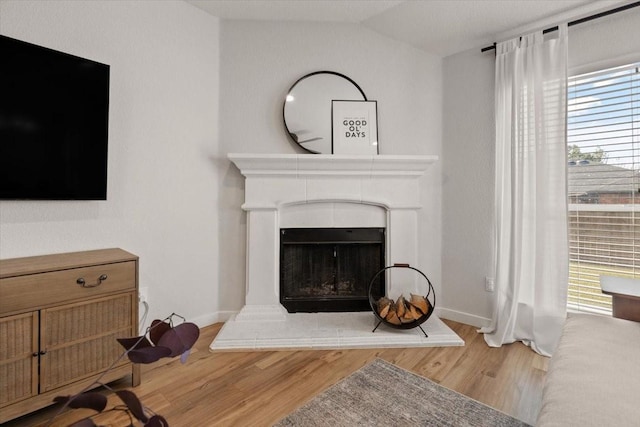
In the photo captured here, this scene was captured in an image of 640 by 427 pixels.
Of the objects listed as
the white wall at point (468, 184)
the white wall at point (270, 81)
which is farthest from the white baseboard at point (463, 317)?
the white wall at point (270, 81)

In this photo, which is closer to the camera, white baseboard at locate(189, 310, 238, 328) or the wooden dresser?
the wooden dresser

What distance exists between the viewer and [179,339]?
468mm

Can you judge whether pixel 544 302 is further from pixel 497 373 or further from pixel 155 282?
pixel 155 282

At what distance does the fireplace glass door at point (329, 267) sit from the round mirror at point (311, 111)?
730mm

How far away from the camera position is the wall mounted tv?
1643mm

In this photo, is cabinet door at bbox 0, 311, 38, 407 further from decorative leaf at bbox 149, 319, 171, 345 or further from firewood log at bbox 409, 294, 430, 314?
firewood log at bbox 409, 294, 430, 314

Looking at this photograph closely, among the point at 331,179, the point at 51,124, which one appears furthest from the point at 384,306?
the point at 51,124

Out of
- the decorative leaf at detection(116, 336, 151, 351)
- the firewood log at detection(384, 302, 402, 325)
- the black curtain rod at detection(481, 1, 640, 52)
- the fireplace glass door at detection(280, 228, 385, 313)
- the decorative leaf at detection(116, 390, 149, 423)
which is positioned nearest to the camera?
the decorative leaf at detection(116, 390, 149, 423)

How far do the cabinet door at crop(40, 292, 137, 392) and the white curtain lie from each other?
2438 millimetres

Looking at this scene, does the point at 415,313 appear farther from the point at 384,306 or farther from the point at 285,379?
the point at 285,379

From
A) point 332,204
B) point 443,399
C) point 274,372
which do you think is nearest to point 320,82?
point 332,204

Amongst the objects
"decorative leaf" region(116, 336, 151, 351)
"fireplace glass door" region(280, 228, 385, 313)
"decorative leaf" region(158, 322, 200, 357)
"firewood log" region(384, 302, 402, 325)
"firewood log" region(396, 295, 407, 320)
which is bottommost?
"firewood log" region(384, 302, 402, 325)

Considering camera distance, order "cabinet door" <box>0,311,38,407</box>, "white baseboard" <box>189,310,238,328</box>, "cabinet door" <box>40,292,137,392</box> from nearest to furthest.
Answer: "cabinet door" <box>0,311,38,407</box>, "cabinet door" <box>40,292,137,392</box>, "white baseboard" <box>189,310,238,328</box>

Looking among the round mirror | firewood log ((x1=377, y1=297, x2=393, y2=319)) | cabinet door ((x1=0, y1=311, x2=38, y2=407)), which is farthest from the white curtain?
cabinet door ((x1=0, y1=311, x2=38, y2=407))
